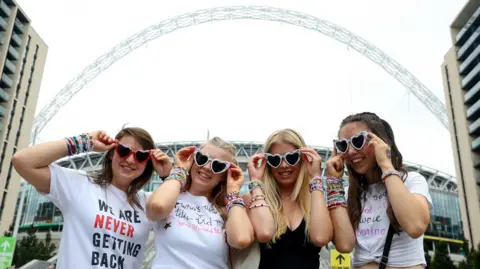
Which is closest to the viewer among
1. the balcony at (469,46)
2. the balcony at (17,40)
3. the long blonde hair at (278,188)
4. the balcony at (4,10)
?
the long blonde hair at (278,188)

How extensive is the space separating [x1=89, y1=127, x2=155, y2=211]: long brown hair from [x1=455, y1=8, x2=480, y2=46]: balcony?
6914cm

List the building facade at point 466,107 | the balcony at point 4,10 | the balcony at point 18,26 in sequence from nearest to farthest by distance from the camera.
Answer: the building facade at point 466,107, the balcony at point 4,10, the balcony at point 18,26

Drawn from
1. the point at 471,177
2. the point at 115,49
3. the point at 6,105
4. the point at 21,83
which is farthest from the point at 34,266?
the point at 471,177

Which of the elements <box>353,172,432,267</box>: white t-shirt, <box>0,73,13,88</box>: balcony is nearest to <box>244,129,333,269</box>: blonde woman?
<box>353,172,432,267</box>: white t-shirt

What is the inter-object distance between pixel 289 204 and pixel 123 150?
1.70 meters

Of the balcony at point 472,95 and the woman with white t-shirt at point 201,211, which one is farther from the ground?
the balcony at point 472,95

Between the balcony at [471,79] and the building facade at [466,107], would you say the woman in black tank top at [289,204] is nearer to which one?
the building facade at [466,107]

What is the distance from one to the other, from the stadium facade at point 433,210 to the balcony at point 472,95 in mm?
14418

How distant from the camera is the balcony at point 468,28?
201 feet

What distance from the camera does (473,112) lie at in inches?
2427

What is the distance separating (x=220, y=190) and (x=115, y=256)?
1.18 metres

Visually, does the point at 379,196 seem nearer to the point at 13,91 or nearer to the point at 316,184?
the point at 316,184

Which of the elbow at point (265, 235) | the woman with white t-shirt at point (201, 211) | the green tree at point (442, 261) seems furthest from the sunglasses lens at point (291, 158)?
the green tree at point (442, 261)

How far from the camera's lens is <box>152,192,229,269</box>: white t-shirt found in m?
3.42
